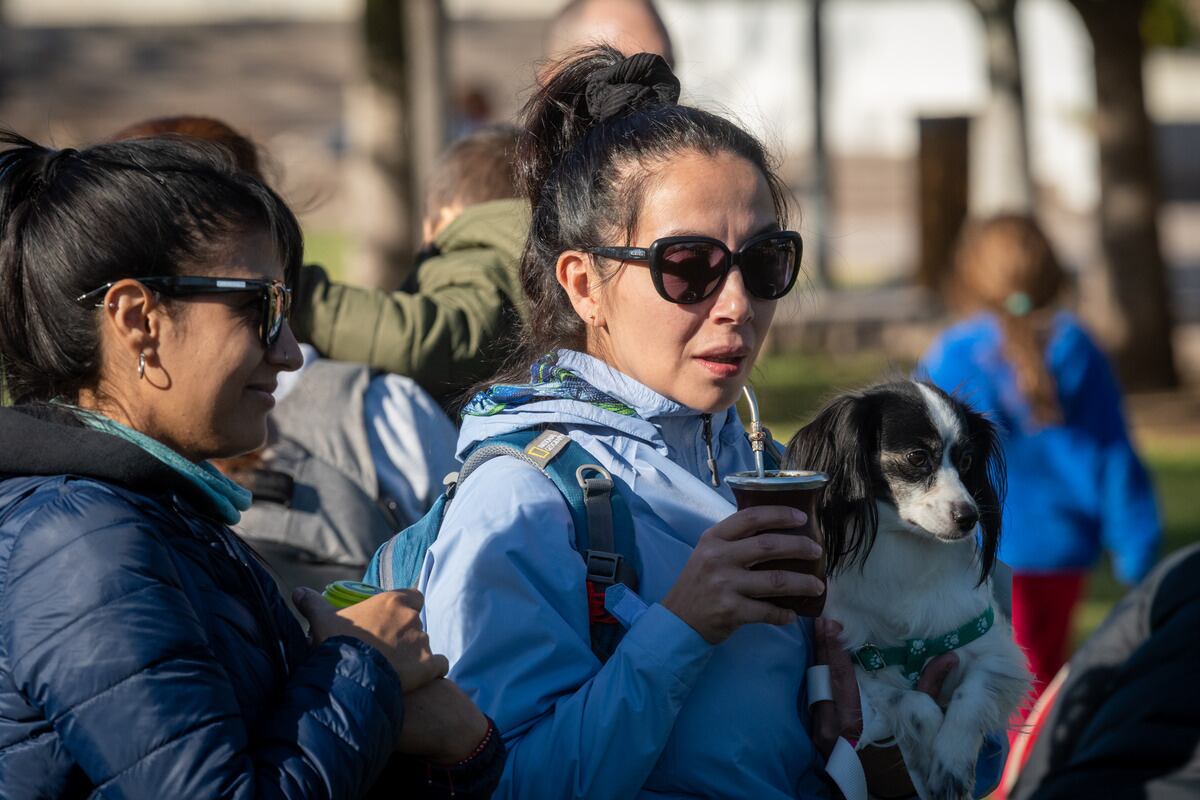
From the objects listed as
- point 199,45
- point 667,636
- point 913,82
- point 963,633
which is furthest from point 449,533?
point 199,45

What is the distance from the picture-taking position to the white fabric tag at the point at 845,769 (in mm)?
2330

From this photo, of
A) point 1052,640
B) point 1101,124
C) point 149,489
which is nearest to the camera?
point 149,489

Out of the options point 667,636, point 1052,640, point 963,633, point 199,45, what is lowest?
point 1052,640

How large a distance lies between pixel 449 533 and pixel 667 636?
402 millimetres

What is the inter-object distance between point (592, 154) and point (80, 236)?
92cm

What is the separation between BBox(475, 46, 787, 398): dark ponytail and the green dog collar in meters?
0.89

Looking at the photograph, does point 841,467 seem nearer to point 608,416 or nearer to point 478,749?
point 608,416

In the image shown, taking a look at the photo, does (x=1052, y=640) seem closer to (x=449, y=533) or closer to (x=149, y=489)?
(x=449, y=533)

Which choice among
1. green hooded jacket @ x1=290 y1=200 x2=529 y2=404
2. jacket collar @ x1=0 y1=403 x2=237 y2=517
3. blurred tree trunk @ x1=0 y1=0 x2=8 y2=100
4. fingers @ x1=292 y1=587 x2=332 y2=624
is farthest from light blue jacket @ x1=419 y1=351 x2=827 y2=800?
→ blurred tree trunk @ x1=0 y1=0 x2=8 y2=100

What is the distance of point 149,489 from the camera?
6.41 feet

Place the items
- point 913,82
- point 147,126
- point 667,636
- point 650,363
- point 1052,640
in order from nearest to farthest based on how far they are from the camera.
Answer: point 667,636 < point 650,363 < point 147,126 < point 1052,640 < point 913,82

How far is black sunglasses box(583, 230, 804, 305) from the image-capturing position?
2.40m

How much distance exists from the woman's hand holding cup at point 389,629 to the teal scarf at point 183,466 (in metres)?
0.17

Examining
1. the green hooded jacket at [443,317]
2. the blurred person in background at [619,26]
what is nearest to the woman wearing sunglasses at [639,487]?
the green hooded jacket at [443,317]
